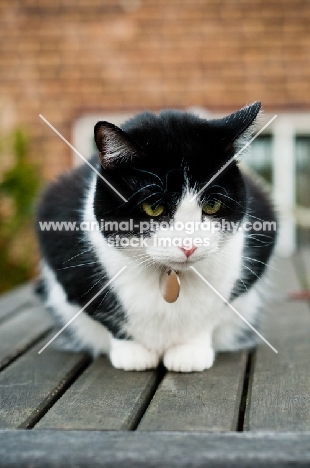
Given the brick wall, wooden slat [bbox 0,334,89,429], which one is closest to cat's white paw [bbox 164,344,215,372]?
wooden slat [bbox 0,334,89,429]

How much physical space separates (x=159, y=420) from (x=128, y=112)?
3492 millimetres

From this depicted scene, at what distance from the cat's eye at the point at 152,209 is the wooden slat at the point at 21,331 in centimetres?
58

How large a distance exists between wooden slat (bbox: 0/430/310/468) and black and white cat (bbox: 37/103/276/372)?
401 millimetres

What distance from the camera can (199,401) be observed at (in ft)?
4.08

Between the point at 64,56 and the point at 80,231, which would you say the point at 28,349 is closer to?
the point at 80,231

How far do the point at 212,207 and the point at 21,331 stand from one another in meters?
0.88

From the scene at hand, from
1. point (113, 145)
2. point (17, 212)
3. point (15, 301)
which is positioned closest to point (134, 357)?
point (113, 145)

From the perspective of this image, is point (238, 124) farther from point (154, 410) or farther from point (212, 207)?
point (154, 410)

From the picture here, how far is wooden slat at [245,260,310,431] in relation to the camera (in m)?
1.13

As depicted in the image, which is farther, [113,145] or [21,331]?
[21,331]

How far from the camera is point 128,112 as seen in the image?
14.4 feet

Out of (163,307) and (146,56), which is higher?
(146,56)

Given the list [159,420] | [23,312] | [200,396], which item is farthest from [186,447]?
[23,312]

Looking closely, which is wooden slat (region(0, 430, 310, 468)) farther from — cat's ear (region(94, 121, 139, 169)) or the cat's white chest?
cat's ear (region(94, 121, 139, 169))
